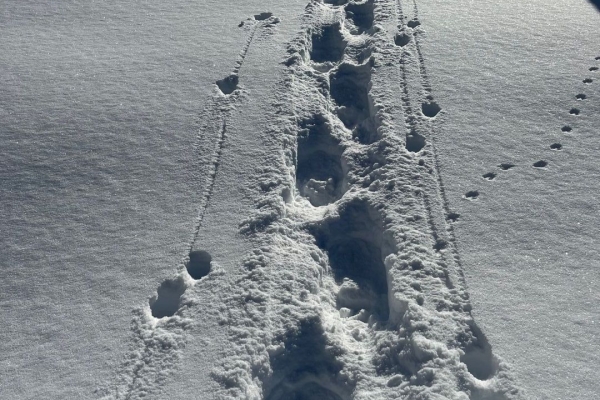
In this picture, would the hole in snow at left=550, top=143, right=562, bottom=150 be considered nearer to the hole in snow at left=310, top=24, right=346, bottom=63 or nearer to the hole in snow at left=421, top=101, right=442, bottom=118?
the hole in snow at left=421, top=101, right=442, bottom=118

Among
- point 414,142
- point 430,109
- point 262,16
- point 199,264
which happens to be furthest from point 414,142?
point 262,16

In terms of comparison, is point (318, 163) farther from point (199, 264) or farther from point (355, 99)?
point (199, 264)

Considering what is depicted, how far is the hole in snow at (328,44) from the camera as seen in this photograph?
14.5 ft

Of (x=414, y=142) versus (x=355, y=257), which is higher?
(x=414, y=142)

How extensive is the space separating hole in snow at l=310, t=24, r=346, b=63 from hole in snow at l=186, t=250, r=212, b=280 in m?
1.76

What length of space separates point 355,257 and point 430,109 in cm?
114

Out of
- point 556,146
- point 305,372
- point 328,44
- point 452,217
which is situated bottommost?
point 305,372

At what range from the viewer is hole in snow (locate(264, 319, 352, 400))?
274cm

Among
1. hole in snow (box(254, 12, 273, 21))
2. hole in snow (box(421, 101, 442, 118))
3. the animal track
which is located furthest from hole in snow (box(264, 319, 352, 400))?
hole in snow (box(254, 12, 273, 21))

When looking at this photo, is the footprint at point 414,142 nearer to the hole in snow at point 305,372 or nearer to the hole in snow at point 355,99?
the hole in snow at point 355,99

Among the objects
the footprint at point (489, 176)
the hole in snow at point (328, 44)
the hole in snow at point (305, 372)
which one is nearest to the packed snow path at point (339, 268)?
the hole in snow at point (305, 372)

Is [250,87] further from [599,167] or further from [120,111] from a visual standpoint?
[599,167]

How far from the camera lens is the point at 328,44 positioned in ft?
14.8

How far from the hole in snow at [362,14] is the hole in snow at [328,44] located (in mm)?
184
